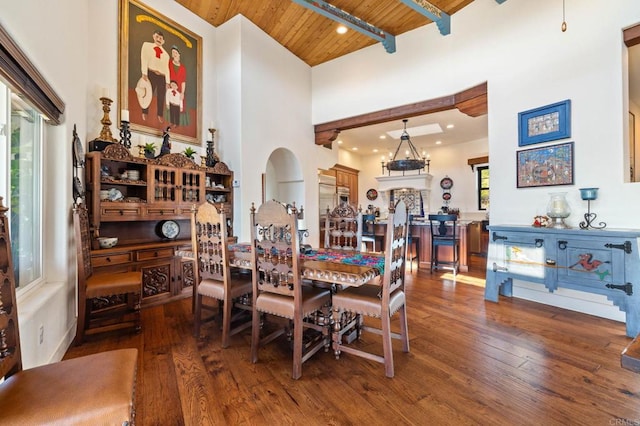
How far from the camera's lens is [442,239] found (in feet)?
15.4

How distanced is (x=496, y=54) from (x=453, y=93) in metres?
0.62

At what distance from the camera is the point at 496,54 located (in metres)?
3.51

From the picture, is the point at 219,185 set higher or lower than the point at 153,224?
higher

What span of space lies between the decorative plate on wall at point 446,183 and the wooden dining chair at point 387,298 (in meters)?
6.40

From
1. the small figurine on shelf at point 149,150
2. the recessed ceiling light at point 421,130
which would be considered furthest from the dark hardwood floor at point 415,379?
the recessed ceiling light at point 421,130

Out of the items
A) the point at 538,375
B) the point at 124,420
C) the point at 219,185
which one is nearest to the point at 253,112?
the point at 219,185

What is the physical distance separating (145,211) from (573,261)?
175 inches

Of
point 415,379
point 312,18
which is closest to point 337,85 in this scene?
point 312,18

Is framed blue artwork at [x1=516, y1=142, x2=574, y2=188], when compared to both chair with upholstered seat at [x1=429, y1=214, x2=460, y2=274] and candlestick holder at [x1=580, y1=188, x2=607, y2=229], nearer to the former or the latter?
candlestick holder at [x1=580, y1=188, x2=607, y2=229]

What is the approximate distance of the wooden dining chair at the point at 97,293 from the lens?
2234 millimetres

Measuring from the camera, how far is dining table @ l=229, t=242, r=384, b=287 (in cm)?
170

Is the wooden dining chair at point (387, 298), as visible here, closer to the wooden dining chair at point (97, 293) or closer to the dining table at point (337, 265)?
the dining table at point (337, 265)

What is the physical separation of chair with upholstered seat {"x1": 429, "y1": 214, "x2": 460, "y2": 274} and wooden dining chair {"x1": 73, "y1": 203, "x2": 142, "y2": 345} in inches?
160

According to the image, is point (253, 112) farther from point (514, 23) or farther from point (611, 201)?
point (611, 201)
